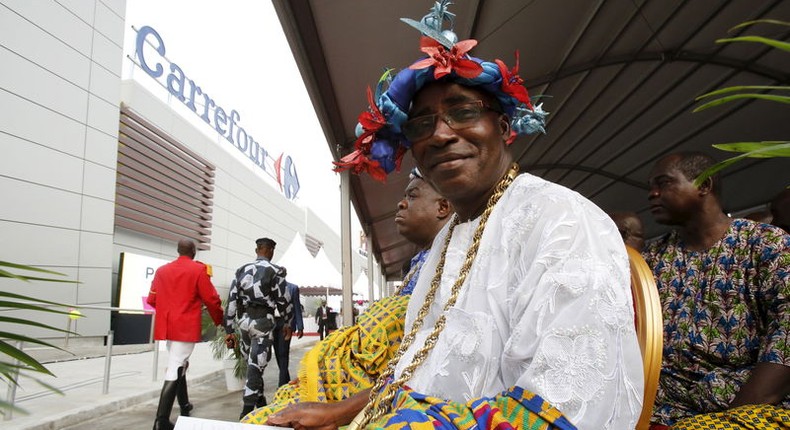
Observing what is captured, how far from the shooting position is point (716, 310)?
174 cm

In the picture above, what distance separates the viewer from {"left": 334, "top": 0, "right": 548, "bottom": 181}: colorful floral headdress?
4.38 ft

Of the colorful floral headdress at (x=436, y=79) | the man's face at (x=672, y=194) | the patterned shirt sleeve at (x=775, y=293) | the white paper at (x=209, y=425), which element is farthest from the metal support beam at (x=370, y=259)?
the white paper at (x=209, y=425)

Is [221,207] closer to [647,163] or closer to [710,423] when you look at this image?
[647,163]

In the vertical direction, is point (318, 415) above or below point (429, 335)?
below

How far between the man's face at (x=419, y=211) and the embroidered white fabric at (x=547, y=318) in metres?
1.39

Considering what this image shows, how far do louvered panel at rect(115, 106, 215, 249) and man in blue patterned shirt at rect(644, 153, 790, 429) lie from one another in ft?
50.1

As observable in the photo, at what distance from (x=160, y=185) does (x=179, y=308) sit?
1320 centimetres

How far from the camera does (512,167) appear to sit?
4.74 ft

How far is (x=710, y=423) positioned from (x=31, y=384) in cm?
821

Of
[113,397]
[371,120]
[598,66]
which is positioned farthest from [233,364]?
→ [598,66]

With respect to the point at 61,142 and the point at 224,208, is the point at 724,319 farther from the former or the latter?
A: the point at 224,208

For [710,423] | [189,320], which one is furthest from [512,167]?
[189,320]

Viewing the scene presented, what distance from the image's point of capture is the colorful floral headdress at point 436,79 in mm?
1335

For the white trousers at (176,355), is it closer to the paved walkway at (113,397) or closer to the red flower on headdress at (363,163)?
the paved walkway at (113,397)
